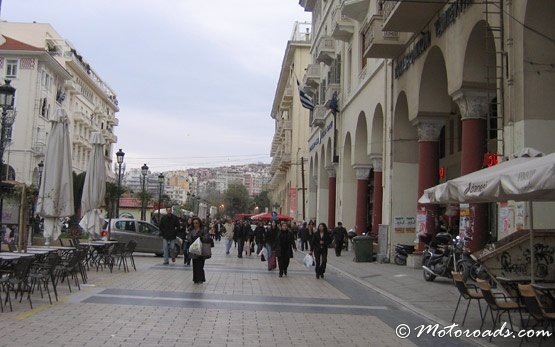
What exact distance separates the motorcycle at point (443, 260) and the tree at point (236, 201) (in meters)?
112

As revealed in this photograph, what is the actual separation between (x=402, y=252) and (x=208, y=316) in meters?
14.7

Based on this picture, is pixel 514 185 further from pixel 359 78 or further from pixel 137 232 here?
pixel 359 78

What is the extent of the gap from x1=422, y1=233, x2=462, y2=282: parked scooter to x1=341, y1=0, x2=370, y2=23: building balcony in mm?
15512

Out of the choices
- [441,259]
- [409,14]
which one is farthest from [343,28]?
[441,259]

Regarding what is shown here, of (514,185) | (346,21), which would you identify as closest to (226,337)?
(514,185)

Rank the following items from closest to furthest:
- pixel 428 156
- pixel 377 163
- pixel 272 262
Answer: pixel 272 262 → pixel 428 156 → pixel 377 163

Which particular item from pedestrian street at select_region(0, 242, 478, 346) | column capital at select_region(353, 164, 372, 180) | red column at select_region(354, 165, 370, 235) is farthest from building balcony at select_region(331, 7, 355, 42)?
pedestrian street at select_region(0, 242, 478, 346)

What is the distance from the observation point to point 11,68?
209 feet

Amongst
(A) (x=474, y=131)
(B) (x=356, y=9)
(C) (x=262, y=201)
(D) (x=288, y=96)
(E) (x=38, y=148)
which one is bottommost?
(A) (x=474, y=131)

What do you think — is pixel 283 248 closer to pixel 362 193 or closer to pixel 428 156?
pixel 428 156

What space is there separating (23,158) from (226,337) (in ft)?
193

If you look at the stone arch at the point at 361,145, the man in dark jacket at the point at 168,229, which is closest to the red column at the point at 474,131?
the man in dark jacket at the point at 168,229

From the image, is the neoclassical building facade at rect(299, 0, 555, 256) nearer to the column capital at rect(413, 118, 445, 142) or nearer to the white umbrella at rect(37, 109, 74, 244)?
the column capital at rect(413, 118, 445, 142)

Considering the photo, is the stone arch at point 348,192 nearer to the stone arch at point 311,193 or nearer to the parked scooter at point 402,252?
the parked scooter at point 402,252
